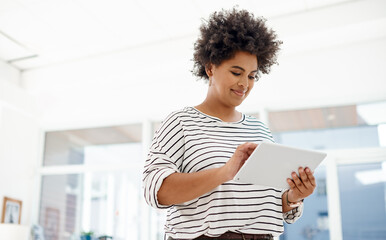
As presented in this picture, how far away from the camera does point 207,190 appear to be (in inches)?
43.6

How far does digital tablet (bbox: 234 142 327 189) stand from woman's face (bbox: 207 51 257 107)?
0.25 meters

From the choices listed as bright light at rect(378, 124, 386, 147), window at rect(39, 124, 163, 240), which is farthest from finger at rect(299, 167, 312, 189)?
window at rect(39, 124, 163, 240)

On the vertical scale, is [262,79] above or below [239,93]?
above

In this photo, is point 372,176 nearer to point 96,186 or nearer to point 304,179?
point 96,186

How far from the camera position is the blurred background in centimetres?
469

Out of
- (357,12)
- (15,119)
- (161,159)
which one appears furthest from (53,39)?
(161,159)

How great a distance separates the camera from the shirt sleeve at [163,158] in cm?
115

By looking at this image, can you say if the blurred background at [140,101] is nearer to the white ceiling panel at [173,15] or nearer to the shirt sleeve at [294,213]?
the white ceiling panel at [173,15]

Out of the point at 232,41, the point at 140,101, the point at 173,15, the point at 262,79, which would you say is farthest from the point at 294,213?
the point at 140,101

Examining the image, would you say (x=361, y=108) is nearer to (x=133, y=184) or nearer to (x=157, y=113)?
(x=157, y=113)

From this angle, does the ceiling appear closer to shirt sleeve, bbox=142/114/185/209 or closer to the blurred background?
the blurred background

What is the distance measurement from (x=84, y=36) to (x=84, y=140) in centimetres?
155

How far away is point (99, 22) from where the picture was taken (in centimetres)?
495

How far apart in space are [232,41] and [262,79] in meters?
3.92
